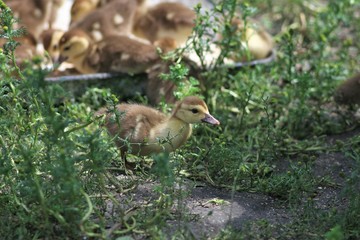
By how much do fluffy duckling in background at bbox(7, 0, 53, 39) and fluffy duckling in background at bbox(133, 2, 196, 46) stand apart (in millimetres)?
619

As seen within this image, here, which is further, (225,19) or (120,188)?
(225,19)

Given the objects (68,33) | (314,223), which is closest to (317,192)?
(314,223)

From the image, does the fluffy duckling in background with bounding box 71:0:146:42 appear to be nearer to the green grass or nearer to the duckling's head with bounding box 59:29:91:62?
the duckling's head with bounding box 59:29:91:62

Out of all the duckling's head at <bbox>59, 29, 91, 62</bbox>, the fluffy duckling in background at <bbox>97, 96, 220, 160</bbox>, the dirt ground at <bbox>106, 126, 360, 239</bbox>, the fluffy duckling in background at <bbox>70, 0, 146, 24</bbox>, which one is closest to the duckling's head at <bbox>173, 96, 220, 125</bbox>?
the fluffy duckling in background at <bbox>97, 96, 220, 160</bbox>

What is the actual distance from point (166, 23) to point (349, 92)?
146 cm

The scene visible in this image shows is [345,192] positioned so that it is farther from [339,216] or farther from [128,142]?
[128,142]

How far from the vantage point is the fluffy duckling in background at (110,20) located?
4691 millimetres

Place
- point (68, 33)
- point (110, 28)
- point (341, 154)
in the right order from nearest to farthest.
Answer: point (341, 154)
point (68, 33)
point (110, 28)

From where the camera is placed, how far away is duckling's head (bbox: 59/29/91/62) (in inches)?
172

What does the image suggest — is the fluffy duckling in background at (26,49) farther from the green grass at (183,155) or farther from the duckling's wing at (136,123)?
the duckling's wing at (136,123)

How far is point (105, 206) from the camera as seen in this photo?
109 inches

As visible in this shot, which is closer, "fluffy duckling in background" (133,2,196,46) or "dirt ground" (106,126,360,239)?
"dirt ground" (106,126,360,239)

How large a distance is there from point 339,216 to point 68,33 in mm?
2333

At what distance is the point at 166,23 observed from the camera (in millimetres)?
4777
